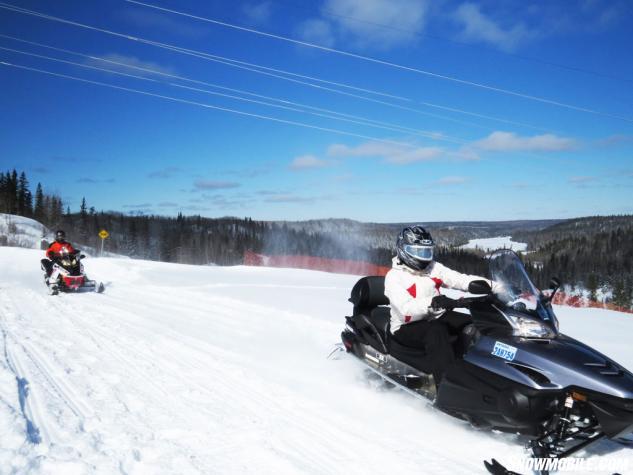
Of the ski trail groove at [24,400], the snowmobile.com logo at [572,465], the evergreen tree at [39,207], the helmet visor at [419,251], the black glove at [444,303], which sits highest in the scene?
the evergreen tree at [39,207]

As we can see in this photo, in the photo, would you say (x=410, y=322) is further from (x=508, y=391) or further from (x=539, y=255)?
(x=539, y=255)

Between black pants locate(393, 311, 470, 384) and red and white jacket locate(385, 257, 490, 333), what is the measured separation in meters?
0.09

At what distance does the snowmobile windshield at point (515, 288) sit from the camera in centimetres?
389

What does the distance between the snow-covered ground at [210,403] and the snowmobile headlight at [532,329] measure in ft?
3.04

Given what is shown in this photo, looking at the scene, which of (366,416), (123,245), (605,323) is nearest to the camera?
(366,416)

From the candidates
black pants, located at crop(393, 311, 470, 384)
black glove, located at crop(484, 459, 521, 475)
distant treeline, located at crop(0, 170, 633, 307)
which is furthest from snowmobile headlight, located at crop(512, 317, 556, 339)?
distant treeline, located at crop(0, 170, 633, 307)

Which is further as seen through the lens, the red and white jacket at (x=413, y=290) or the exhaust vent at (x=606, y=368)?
the red and white jacket at (x=413, y=290)

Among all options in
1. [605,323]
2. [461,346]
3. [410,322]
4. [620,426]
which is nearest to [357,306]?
[410,322]

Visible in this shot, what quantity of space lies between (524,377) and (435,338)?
0.94 meters

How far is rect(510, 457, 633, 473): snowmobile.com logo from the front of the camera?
3314 mm

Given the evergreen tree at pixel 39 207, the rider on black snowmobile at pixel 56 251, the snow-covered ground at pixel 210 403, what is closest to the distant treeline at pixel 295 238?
the evergreen tree at pixel 39 207

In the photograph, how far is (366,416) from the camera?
4.45m

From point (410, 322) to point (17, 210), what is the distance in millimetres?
93540

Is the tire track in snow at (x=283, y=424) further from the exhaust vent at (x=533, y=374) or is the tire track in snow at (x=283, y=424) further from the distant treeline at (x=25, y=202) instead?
the distant treeline at (x=25, y=202)
